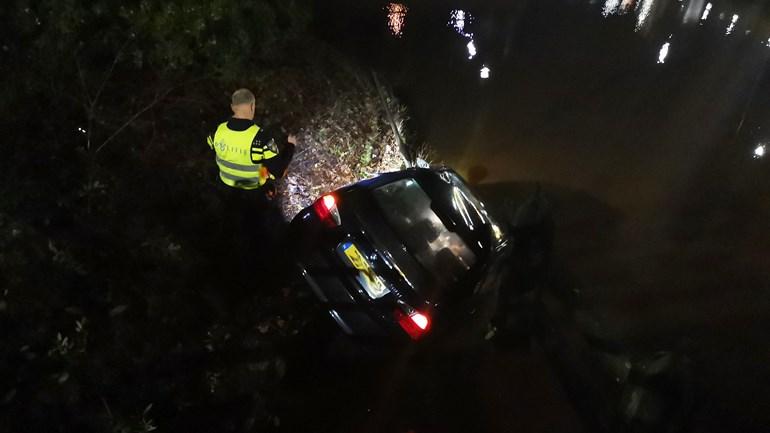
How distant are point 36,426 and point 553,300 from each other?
17.4 ft

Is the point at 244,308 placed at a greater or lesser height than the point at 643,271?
greater

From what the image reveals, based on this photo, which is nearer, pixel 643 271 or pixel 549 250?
pixel 549 250

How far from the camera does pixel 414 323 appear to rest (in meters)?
4.25

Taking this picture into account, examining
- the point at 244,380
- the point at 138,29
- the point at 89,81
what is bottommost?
the point at 244,380

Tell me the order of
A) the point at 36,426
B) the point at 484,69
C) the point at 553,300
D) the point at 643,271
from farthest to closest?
the point at 484,69 < the point at 643,271 < the point at 553,300 < the point at 36,426

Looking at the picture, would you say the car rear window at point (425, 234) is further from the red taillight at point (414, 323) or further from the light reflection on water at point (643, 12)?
the light reflection on water at point (643, 12)

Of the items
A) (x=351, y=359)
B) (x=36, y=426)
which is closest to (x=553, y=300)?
(x=351, y=359)

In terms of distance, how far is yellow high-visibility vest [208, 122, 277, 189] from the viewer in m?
4.17

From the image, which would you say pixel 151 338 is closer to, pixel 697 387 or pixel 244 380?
pixel 244 380

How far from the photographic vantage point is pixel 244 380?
4.12 m

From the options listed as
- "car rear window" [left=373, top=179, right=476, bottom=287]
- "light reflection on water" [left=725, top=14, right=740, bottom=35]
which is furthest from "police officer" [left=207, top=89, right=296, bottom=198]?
"light reflection on water" [left=725, top=14, right=740, bottom=35]

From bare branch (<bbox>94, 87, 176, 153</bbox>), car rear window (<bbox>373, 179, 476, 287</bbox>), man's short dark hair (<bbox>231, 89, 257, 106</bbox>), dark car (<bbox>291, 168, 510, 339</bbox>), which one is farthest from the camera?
bare branch (<bbox>94, 87, 176, 153</bbox>)

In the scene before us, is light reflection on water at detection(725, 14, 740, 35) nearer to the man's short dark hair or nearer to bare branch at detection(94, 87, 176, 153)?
bare branch at detection(94, 87, 176, 153)

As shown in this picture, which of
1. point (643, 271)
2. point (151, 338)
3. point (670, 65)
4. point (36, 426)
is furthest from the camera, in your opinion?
point (670, 65)
